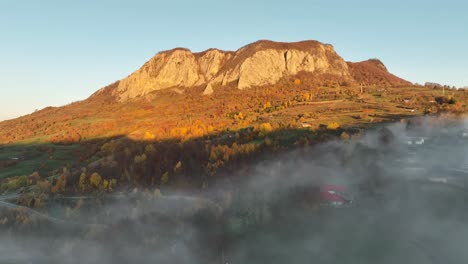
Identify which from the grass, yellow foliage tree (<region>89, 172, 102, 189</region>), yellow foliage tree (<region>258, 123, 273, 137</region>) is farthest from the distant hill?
yellow foliage tree (<region>89, 172, 102, 189</region>)

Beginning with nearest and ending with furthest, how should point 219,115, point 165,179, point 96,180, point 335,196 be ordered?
point 335,196 < point 165,179 < point 96,180 < point 219,115

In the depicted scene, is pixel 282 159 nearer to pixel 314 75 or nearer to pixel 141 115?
pixel 141 115

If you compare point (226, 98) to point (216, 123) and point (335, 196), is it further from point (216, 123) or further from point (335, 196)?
point (335, 196)

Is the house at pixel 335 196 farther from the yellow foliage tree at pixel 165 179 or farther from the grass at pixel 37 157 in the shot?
the grass at pixel 37 157

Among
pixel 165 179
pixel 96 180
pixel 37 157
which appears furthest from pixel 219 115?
pixel 165 179

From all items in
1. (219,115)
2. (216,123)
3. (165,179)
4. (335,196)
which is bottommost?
(165,179)

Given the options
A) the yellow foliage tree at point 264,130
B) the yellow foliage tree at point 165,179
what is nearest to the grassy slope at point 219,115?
the yellow foliage tree at point 264,130

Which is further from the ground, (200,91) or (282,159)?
(200,91)

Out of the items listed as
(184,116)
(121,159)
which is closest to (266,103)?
(184,116)

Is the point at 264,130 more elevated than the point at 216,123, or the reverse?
the point at 216,123
